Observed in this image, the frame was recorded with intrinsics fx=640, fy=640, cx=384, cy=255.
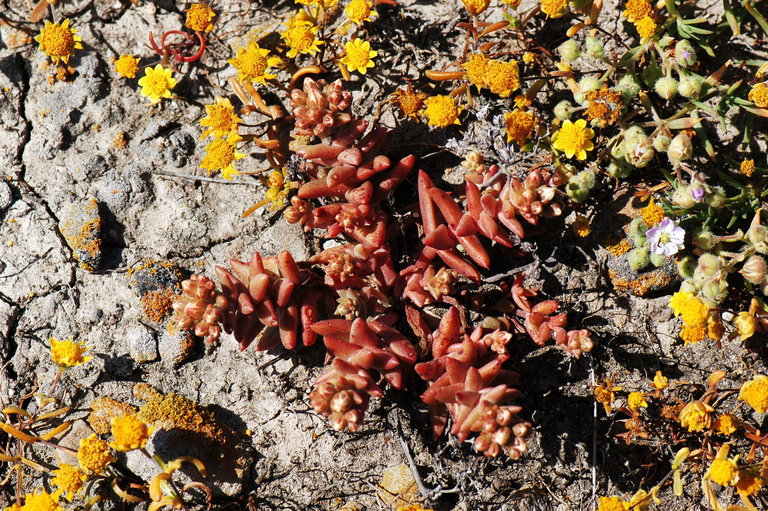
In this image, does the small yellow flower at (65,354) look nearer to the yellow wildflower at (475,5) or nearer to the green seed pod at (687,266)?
the yellow wildflower at (475,5)

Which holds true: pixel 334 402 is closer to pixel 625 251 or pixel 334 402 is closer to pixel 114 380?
pixel 114 380

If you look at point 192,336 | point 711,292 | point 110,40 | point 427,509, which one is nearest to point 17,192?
point 110,40

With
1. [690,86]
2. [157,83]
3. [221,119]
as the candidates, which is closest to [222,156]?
[221,119]

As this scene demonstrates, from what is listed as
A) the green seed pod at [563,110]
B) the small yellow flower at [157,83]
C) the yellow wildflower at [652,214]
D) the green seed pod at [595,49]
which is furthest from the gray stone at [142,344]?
the green seed pod at [595,49]

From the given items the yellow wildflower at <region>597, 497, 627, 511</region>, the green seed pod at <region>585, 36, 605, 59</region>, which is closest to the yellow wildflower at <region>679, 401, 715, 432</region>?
the yellow wildflower at <region>597, 497, 627, 511</region>

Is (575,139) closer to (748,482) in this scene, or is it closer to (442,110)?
(442,110)

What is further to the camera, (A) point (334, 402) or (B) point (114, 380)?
(B) point (114, 380)

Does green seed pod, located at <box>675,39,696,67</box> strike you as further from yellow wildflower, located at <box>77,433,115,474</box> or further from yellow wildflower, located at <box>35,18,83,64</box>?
yellow wildflower, located at <box>77,433,115,474</box>

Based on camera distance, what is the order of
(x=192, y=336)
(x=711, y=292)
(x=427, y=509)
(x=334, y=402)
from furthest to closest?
(x=192, y=336)
(x=427, y=509)
(x=711, y=292)
(x=334, y=402)
